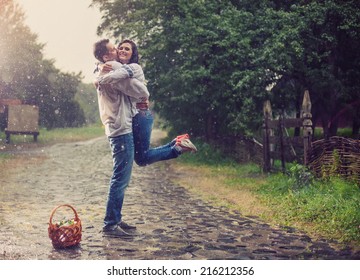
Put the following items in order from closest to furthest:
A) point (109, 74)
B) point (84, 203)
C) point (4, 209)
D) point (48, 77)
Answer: point (109, 74), point (4, 209), point (84, 203), point (48, 77)

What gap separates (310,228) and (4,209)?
4.15 meters

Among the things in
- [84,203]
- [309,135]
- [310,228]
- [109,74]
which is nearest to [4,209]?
[84,203]

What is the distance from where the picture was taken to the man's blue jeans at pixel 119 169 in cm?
417

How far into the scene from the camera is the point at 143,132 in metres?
4.33

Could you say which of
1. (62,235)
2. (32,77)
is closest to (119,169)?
(62,235)

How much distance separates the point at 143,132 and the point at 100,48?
3.22 feet

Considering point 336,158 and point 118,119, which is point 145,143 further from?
point 336,158

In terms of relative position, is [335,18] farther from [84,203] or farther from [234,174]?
[84,203]

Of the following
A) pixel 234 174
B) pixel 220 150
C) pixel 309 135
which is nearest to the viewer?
pixel 309 135

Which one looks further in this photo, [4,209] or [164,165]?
[164,165]

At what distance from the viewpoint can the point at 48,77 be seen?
8.39 metres

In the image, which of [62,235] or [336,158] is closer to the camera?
[62,235]

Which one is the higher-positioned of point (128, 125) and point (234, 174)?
point (128, 125)

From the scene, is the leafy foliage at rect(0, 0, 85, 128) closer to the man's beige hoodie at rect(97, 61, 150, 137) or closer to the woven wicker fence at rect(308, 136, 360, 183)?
the man's beige hoodie at rect(97, 61, 150, 137)
